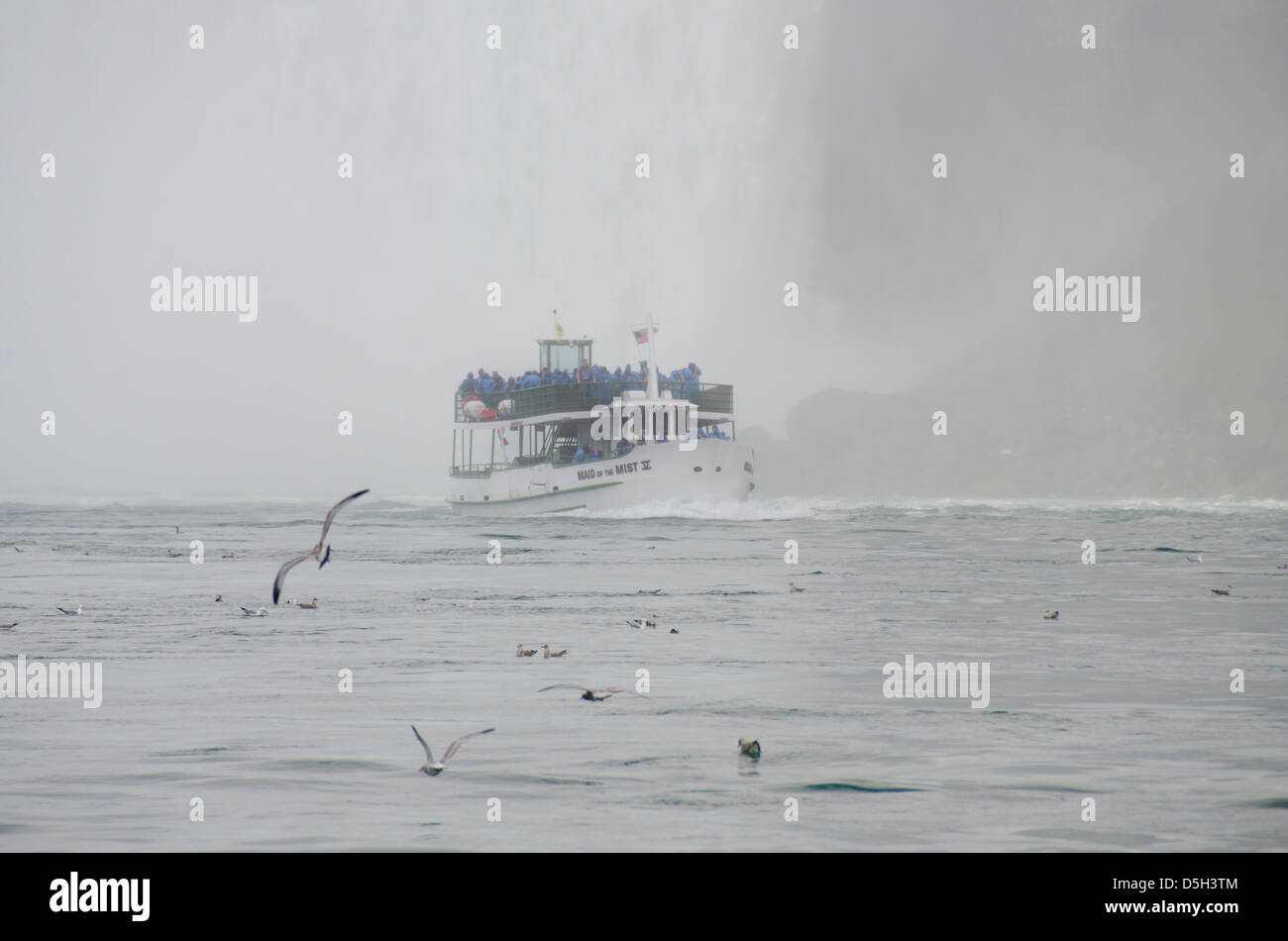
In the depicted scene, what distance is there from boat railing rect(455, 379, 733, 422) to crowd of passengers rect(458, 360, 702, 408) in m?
0.06

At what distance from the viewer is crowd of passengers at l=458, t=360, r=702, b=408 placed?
245 ft

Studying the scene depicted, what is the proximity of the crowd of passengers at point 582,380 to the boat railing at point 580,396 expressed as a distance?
2.3 inches

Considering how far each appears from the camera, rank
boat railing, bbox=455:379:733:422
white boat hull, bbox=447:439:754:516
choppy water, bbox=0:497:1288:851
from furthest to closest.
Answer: boat railing, bbox=455:379:733:422 → white boat hull, bbox=447:439:754:516 → choppy water, bbox=0:497:1288:851

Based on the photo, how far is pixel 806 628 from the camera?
19.9 metres

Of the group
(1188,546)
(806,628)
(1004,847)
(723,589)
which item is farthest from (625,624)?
(1188,546)

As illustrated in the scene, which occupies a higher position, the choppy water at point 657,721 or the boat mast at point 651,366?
the boat mast at point 651,366

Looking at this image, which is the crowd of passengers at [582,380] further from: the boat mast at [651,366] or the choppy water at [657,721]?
the choppy water at [657,721]

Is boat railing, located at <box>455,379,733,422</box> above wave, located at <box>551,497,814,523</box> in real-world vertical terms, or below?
above

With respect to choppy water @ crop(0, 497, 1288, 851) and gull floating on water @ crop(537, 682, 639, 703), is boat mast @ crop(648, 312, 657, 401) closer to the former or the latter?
choppy water @ crop(0, 497, 1288, 851)

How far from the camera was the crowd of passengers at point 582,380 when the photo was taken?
7475 centimetres

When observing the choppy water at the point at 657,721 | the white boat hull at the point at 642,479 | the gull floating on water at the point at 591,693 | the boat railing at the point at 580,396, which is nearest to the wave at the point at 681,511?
the white boat hull at the point at 642,479

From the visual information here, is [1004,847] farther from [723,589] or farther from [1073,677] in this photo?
[723,589]

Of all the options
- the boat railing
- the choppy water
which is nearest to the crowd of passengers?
the boat railing

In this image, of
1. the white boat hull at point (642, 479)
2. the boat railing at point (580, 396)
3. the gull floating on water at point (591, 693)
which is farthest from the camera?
the boat railing at point (580, 396)
